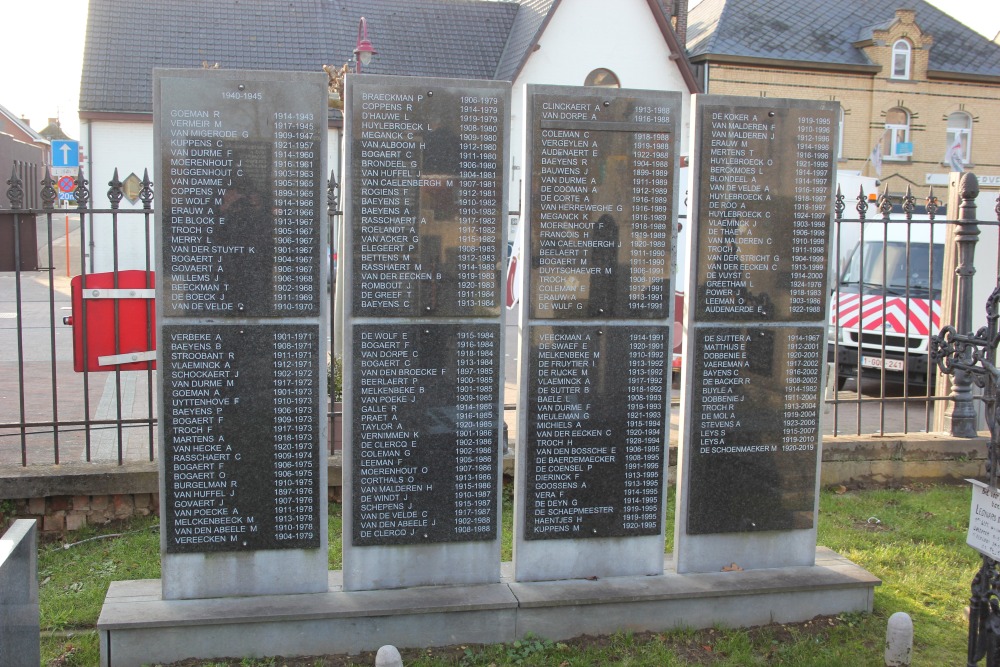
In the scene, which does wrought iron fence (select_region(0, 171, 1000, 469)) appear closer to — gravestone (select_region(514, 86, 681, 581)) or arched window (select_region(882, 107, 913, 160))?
gravestone (select_region(514, 86, 681, 581))

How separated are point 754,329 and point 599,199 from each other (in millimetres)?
1081

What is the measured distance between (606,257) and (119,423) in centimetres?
339

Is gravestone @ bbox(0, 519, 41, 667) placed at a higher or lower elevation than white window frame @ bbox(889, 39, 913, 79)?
lower

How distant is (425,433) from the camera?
450cm

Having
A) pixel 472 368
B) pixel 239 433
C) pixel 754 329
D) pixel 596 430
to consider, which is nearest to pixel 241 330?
pixel 239 433

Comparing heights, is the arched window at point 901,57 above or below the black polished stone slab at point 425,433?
above

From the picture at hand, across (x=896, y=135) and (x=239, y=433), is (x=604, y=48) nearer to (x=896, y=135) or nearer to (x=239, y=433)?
(x=896, y=135)

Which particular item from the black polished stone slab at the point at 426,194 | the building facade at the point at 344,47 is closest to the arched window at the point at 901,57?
the building facade at the point at 344,47

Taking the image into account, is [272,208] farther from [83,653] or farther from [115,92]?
[115,92]

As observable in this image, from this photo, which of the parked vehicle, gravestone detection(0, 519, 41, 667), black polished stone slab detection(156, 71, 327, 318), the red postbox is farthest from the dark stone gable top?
gravestone detection(0, 519, 41, 667)

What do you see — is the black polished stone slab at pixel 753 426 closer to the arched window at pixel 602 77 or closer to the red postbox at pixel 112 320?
the red postbox at pixel 112 320

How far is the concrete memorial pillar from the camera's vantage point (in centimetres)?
470

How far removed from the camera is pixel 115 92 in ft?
86.0

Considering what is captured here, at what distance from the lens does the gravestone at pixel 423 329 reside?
170 inches
